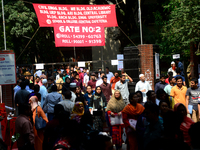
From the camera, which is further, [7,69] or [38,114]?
[7,69]

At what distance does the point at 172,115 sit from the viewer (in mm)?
4129

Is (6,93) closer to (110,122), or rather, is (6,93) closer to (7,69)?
(7,69)

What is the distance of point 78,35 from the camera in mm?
13266

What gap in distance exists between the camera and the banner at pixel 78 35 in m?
13.1

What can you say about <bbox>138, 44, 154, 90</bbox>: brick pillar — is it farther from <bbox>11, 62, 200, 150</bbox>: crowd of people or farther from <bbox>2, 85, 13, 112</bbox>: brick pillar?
<bbox>2, 85, 13, 112</bbox>: brick pillar

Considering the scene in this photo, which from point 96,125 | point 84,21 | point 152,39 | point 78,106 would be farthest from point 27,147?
point 152,39

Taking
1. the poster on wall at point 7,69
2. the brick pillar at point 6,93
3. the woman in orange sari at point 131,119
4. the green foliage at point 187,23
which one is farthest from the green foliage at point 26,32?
the woman in orange sari at point 131,119

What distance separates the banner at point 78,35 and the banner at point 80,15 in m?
0.42

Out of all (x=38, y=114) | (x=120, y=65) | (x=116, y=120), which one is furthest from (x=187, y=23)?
(x=38, y=114)

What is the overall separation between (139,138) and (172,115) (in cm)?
155

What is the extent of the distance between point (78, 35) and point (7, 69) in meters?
5.09

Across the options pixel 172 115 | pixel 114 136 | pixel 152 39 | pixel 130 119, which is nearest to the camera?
pixel 172 115

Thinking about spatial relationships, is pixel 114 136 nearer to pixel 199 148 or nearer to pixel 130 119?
pixel 130 119

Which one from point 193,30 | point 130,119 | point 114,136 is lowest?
point 114,136
